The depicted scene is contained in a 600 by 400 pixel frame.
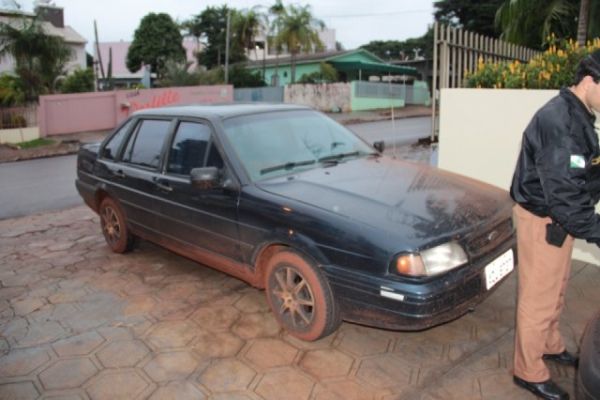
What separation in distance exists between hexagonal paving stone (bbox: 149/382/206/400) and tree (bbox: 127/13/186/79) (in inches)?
1719

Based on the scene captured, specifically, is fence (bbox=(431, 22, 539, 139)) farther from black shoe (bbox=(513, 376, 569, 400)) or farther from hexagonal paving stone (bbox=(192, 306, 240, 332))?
black shoe (bbox=(513, 376, 569, 400))

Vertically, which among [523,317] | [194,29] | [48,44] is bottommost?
[523,317]

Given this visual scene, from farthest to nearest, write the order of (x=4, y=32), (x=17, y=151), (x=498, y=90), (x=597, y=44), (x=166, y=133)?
(x=4, y=32) → (x=17, y=151) → (x=597, y=44) → (x=498, y=90) → (x=166, y=133)

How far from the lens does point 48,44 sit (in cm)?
1900

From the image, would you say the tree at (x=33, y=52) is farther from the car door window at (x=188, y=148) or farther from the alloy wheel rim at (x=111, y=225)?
the car door window at (x=188, y=148)

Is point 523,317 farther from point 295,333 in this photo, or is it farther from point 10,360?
point 10,360

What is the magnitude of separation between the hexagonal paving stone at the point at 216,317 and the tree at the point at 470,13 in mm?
29627

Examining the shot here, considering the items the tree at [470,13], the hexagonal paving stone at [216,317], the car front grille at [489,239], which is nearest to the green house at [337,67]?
the tree at [470,13]

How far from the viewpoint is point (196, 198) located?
13.0 ft

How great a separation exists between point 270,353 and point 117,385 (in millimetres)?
950

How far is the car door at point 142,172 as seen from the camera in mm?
4477

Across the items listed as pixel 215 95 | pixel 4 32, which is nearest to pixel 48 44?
pixel 4 32

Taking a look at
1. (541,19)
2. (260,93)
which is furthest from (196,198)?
(260,93)

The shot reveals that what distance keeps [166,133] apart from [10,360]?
211 cm
